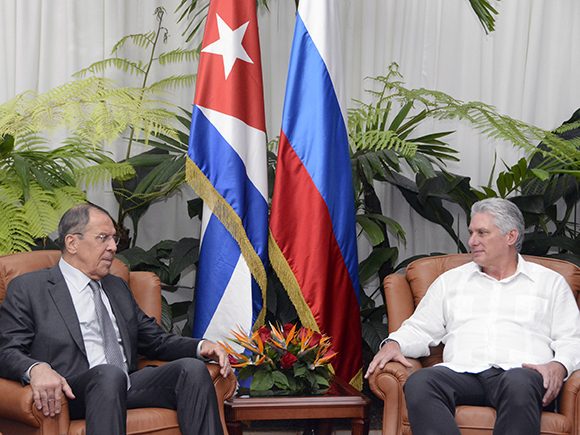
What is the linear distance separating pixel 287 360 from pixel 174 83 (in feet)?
7.44

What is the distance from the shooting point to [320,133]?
3.86m

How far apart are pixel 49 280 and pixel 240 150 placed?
108cm

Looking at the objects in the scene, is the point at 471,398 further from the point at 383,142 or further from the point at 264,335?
the point at 383,142

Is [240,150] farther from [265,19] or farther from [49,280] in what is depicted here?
[265,19]

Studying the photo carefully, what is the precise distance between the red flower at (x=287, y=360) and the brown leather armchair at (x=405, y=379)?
0.95 feet

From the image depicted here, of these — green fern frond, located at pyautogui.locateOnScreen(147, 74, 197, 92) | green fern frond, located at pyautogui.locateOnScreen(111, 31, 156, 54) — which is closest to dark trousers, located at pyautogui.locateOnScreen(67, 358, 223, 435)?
green fern frond, located at pyautogui.locateOnScreen(147, 74, 197, 92)

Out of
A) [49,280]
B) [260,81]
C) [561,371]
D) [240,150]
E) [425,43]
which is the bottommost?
[561,371]

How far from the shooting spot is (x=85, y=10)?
482cm

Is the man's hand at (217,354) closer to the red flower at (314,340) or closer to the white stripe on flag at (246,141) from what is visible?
the red flower at (314,340)

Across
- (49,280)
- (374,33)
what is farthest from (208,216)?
(374,33)

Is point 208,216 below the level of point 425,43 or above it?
below

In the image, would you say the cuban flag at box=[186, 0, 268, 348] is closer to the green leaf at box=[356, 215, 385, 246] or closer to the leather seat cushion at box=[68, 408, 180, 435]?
the green leaf at box=[356, 215, 385, 246]

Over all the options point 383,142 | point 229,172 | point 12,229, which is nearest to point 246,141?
point 229,172

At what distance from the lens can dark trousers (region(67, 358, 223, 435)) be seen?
8.99 ft
